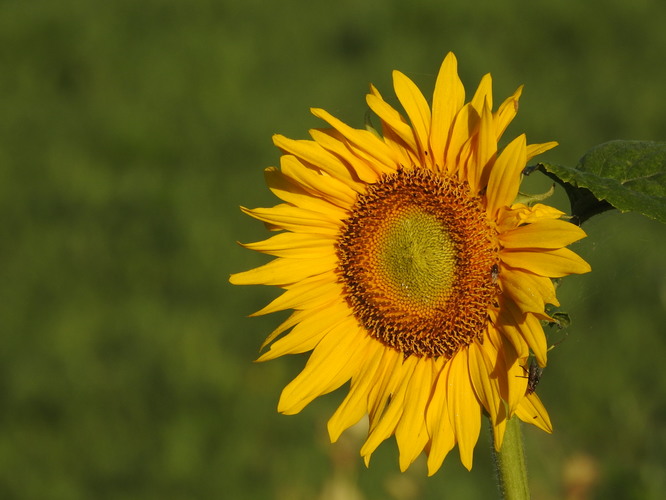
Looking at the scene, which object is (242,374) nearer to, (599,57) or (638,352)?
(638,352)

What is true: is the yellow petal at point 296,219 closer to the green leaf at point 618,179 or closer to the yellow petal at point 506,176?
the yellow petal at point 506,176

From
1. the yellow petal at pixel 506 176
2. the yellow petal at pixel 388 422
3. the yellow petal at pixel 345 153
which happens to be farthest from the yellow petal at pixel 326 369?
the yellow petal at pixel 506 176

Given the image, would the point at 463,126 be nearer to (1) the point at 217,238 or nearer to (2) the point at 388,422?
(2) the point at 388,422

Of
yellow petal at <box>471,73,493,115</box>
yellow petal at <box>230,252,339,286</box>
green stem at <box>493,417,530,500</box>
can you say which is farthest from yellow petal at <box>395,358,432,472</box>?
yellow petal at <box>471,73,493,115</box>

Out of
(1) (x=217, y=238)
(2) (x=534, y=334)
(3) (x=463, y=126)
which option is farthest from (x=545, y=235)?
(1) (x=217, y=238)

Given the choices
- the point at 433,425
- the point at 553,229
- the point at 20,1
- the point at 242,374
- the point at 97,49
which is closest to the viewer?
the point at 553,229

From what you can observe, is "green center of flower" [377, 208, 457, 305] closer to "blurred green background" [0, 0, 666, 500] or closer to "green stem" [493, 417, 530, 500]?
"green stem" [493, 417, 530, 500]

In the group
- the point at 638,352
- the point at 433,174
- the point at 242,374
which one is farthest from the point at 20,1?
the point at 433,174
